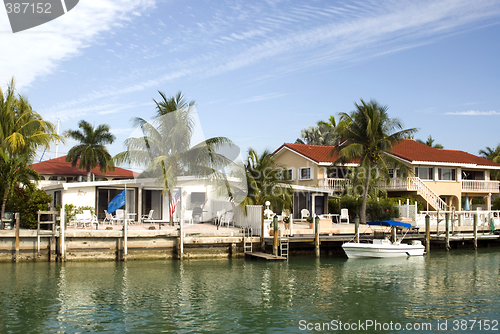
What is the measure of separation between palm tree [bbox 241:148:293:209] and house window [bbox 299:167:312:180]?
30.3 ft

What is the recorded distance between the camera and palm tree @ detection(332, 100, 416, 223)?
34438 millimetres

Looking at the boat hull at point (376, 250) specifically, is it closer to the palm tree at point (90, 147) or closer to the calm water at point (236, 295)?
the calm water at point (236, 295)

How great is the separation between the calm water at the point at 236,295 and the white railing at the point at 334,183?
15.2 m

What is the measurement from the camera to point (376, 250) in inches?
1034

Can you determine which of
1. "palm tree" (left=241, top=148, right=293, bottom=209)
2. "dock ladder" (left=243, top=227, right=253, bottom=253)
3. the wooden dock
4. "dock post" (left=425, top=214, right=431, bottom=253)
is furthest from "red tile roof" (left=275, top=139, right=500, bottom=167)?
the wooden dock

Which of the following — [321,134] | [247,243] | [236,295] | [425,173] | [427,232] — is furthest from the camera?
[321,134]

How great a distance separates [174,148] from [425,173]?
23429 millimetres

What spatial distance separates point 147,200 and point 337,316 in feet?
63.1

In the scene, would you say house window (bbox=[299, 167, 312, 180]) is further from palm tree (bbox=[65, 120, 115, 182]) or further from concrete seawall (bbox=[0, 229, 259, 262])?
palm tree (bbox=[65, 120, 115, 182])

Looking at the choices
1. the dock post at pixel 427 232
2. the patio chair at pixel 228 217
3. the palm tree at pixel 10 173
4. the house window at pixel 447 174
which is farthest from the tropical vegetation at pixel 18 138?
the house window at pixel 447 174

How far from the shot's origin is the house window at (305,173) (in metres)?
41.1

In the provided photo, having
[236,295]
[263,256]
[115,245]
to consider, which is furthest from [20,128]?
[236,295]

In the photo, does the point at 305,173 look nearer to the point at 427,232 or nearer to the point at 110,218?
the point at 427,232

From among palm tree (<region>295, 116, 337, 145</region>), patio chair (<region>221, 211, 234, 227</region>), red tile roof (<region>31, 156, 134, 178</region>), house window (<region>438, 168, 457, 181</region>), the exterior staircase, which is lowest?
patio chair (<region>221, 211, 234, 227</region>)
